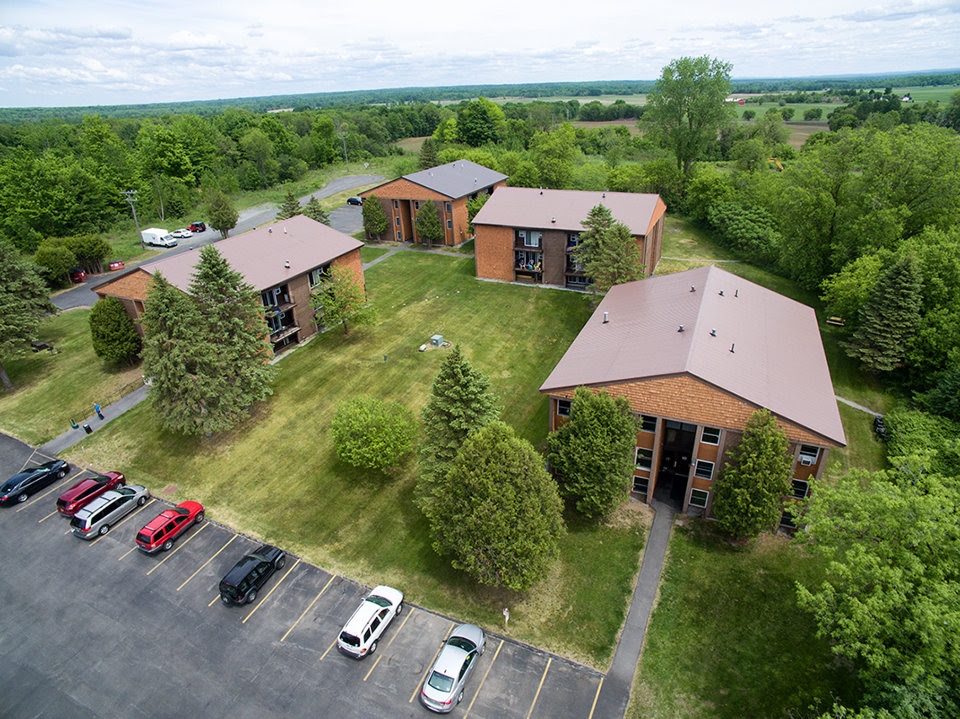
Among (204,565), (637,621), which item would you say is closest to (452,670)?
(637,621)

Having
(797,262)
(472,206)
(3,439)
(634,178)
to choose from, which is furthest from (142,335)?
(634,178)

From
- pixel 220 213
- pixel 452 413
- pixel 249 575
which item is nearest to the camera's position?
pixel 249 575

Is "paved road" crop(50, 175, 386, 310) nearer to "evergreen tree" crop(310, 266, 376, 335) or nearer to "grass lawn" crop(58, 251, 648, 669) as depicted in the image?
"evergreen tree" crop(310, 266, 376, 335)

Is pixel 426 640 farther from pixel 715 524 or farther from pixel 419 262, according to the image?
pixel 419 262

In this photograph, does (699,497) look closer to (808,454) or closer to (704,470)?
(704,470)

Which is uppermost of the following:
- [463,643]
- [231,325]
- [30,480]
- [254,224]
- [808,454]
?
[231,325]

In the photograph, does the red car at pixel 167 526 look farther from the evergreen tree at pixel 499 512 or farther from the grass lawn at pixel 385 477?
the evergreen tree at pixel 499 512

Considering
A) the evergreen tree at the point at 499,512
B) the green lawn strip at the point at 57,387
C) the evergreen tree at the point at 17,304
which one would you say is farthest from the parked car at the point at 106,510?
the evergreen tree at the point at 499,512
